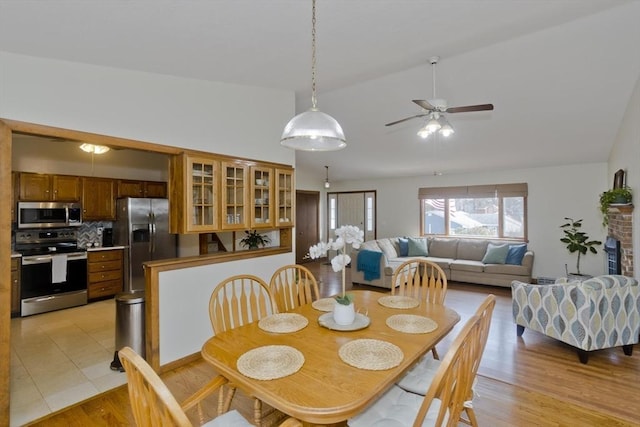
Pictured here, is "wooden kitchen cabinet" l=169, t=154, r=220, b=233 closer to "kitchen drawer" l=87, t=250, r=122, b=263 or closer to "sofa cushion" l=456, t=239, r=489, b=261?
"kitchen drawer" l=87, t=250, r=122, b=263

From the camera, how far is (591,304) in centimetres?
287

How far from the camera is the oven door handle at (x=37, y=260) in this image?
165 inches

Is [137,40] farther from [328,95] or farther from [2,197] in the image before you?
[328,95]

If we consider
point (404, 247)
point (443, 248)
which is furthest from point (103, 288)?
point (443, 248)

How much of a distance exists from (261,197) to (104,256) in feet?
10.3

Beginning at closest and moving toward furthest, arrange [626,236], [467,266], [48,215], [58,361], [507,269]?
[58,361], [626,236], [48,215], [507,269], [467,266]

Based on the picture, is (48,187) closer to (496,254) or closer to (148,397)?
(148,397)

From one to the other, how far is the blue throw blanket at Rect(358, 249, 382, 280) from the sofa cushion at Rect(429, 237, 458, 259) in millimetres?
1704

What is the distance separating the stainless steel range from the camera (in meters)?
4.21

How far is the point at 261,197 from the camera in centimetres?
362

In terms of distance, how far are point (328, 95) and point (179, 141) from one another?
2161mm

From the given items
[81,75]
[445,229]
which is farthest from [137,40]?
[445,229]

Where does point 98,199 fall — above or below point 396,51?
below

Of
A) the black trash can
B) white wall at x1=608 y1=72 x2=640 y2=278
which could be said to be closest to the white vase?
the black trash can
